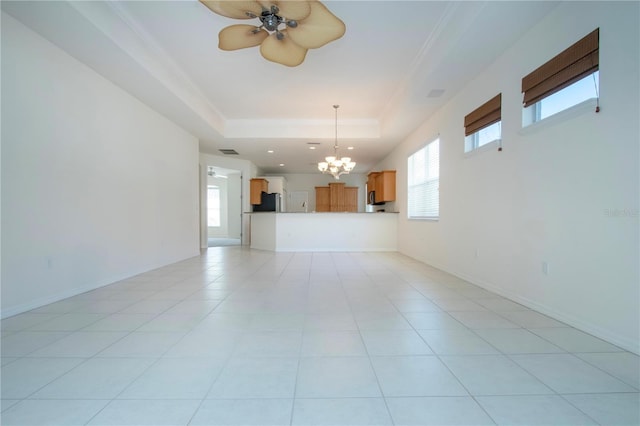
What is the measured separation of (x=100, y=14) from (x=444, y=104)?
458 centimetres

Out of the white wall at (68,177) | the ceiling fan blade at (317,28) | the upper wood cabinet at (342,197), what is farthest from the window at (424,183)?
the white wall at (68,177)

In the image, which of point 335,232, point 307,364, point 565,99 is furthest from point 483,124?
point 335,232

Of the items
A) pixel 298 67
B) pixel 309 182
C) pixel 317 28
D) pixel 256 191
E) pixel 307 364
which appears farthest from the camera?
pixel 309 182

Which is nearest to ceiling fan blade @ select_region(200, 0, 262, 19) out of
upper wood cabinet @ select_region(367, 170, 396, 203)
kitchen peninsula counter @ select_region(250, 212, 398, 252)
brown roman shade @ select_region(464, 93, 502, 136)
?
brown roman shade @ select_region(464, 93, 502, 136)

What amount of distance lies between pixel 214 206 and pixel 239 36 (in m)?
10.8

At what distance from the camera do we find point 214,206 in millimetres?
12508

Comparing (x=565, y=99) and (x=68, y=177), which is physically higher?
(x=565, y=99)

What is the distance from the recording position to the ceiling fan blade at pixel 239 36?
2408mm

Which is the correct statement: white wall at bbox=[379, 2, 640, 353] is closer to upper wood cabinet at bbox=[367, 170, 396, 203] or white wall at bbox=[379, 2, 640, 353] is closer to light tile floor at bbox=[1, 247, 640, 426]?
light tile floor at bbox=[1, 247, 640, 426]

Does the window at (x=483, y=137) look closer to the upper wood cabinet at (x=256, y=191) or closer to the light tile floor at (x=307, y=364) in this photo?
the light tile floor at (x=307, y=364)

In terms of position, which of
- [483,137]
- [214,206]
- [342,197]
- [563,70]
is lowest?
[214,206]

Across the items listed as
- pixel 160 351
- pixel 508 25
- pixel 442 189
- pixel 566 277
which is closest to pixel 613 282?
pixel 566 277

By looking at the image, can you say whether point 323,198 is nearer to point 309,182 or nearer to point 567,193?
point 309,182

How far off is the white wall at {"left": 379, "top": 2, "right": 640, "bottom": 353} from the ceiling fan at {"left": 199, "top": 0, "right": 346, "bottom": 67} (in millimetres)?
1953
